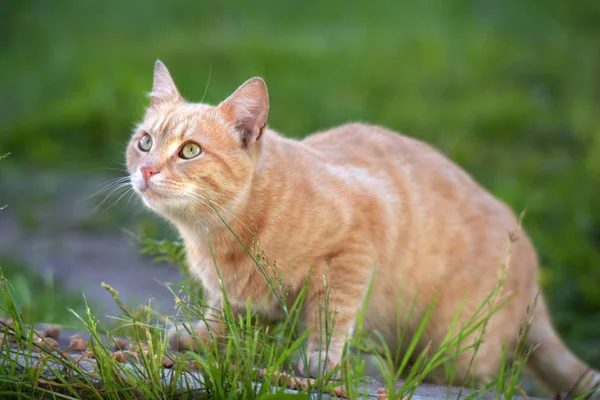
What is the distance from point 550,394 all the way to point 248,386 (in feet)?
5.68

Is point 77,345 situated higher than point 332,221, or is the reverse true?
point 332,221

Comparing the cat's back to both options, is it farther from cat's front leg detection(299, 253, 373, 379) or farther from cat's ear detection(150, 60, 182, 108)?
cat's ear detection(150, 60, 182, 108)

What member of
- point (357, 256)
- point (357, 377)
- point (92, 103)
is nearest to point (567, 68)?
point (92, 103)

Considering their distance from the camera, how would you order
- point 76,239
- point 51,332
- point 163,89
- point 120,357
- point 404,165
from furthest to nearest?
point 76,239 < point 404,165 < point 163,89 < point 51,332 < point 120,357

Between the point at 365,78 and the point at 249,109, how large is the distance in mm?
5349

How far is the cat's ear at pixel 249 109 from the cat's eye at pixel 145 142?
28cm

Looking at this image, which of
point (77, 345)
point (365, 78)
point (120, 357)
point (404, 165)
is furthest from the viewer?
point (365, 78)

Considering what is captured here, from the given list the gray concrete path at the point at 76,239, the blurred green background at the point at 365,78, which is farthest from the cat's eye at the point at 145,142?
the blurred green background at the point at 365,78

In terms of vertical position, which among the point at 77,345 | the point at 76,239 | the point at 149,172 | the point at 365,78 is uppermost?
the point at 149,172

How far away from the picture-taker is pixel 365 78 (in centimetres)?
787

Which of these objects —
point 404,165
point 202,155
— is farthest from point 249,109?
point 404,165

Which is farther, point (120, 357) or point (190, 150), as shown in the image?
point (190, 150)

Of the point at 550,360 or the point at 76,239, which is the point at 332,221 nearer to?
the point at 550,360

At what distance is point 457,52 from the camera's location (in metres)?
8.47
